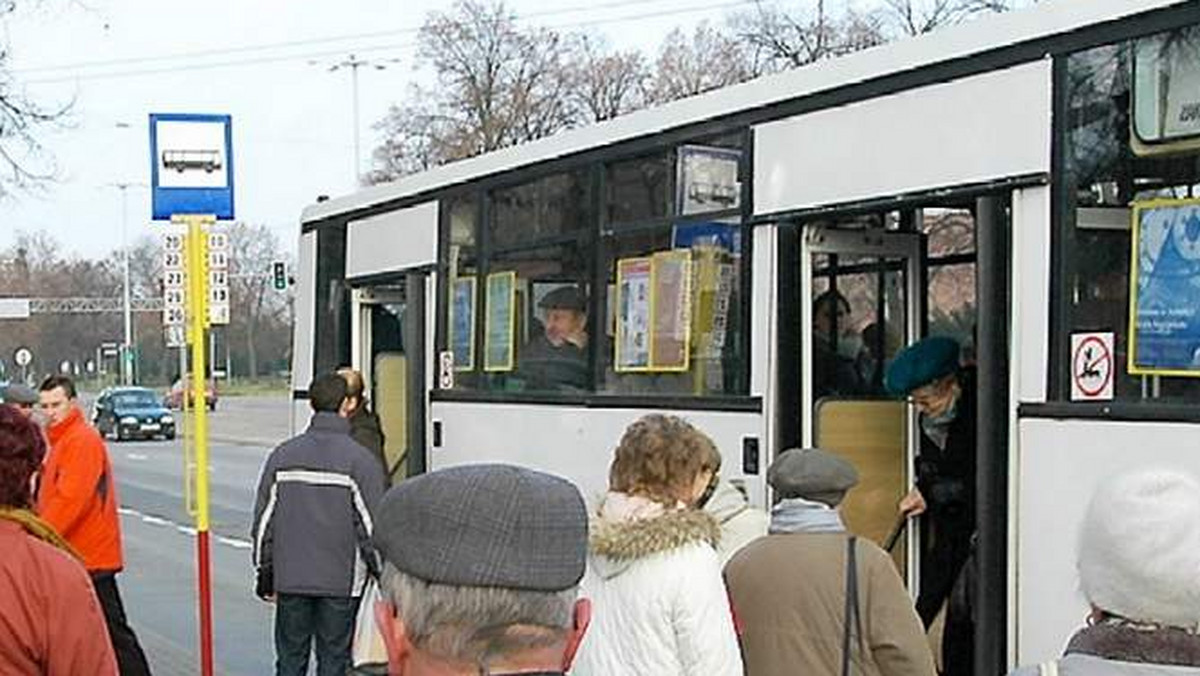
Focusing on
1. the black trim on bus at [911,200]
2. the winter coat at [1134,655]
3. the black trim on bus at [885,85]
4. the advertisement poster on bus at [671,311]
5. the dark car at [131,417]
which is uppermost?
the black trim on bus at [885,85]

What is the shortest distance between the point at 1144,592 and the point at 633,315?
6095 mm

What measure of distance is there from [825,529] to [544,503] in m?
3.14

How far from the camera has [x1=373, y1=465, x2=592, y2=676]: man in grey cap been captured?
97.9 inches

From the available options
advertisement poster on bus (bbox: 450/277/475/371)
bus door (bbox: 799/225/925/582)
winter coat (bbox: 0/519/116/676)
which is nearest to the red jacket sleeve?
advertisement poster on bus (bbox: 450/277/475/371)

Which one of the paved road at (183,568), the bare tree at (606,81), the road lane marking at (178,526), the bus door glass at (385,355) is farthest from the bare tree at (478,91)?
the bus door glass at (385,355)

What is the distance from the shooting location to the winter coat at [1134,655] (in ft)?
9.91

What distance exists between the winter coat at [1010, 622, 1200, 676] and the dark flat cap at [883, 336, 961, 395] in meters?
4.66

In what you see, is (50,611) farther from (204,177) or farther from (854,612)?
(204,177)

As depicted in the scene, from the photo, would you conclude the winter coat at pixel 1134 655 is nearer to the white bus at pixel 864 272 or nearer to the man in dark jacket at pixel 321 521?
the white bus at pixel 864 272

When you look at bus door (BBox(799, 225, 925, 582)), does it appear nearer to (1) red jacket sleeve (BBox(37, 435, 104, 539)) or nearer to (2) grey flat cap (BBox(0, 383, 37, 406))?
(1) red jacket sleeve (BBox(37, 435, 104, 539))

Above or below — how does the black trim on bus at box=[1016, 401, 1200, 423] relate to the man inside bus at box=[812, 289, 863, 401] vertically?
below

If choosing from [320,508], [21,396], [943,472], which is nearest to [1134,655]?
[943,472]

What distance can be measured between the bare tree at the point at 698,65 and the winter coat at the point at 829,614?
45426mm

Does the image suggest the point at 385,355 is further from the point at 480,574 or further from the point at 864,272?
the point at 480,574
